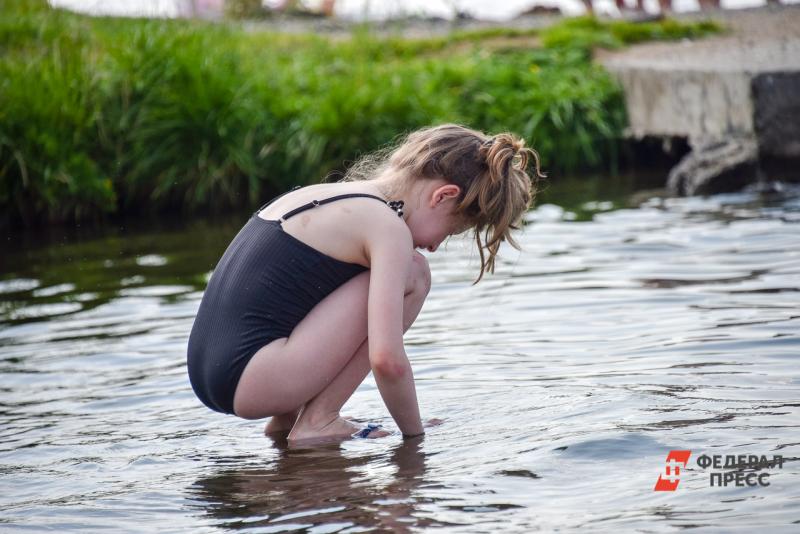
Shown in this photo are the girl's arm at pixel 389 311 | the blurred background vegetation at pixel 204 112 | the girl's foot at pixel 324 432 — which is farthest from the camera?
the blurred background vegetation at pixel 204 112

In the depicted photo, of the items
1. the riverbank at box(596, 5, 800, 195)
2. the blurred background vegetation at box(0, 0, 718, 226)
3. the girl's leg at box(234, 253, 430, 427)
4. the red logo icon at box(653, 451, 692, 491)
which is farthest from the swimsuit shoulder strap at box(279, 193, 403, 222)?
the riverbank at box(596, 5, 800, 195)

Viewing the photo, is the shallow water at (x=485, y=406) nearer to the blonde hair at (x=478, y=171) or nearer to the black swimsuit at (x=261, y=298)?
the black swimsuit at (x=261, y=298)

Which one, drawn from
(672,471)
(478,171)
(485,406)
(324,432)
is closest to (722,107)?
(485,406)

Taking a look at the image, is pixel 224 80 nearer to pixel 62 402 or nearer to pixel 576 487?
pixel 62 402

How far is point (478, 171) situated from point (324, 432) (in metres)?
0.91

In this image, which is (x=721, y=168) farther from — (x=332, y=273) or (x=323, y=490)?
(x=323, y=490)

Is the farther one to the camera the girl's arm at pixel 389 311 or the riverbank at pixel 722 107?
the riverbank at pixel 722 107

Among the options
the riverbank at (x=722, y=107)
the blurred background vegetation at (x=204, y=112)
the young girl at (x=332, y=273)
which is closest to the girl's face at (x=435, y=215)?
the young girl at (x=332, y=273)

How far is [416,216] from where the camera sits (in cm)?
346

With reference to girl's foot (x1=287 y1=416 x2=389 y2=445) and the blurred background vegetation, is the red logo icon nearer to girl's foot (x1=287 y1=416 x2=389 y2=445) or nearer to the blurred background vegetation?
girl's foot (x1=287 y1=416 x2=389 y2=445)

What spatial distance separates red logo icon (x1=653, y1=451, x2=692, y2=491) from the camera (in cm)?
280

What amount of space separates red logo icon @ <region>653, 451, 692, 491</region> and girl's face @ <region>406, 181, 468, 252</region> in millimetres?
932

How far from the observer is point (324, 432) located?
3.53 meters

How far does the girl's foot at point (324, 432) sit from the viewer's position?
3523 millimetres
